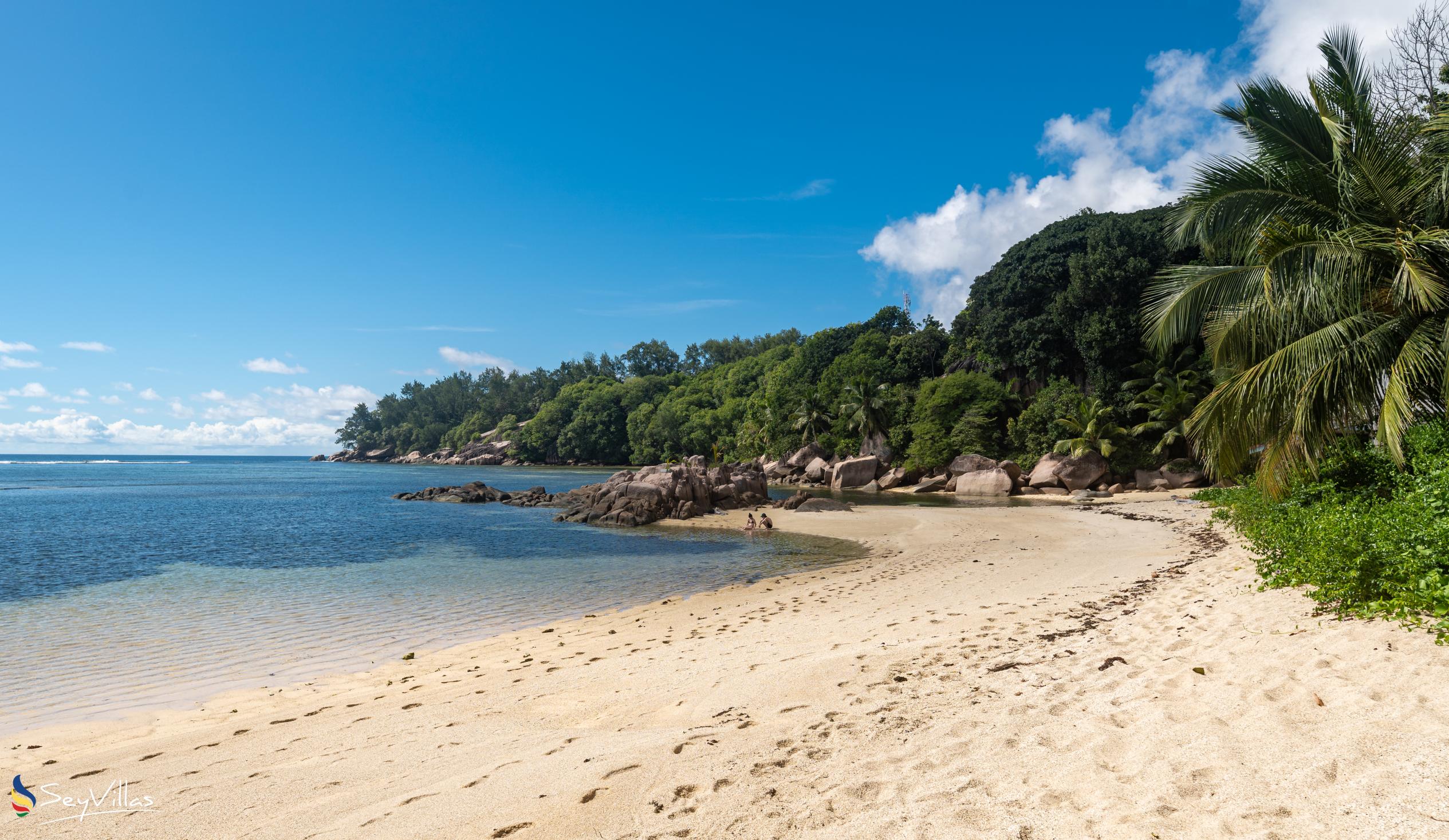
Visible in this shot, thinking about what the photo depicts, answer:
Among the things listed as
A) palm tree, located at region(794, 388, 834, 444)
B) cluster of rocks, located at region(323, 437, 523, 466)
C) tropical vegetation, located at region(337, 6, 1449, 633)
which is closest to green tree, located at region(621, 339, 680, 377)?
cluster of rocks, located at region(323, 437, 523, 466)

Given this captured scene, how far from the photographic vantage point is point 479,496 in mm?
45625

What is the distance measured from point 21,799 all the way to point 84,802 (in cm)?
66

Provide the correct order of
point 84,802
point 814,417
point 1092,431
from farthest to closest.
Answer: point 814,417, point 1092,431, point 84,802

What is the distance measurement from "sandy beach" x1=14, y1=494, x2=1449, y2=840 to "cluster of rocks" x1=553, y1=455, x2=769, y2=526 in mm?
20305

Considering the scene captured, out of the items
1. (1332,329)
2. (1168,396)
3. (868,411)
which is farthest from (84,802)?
(868,411)

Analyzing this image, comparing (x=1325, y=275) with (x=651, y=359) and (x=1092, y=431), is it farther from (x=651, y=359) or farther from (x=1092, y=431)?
(x=651, y=359)

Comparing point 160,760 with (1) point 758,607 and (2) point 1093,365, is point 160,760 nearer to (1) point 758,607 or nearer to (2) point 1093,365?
(1) point 758,607

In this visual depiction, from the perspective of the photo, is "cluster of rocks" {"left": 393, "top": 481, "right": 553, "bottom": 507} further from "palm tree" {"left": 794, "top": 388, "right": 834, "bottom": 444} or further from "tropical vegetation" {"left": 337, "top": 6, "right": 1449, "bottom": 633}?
"tropical vegetation" {"left": 337, "top": 6, "right": 1449, "bottom": 633}

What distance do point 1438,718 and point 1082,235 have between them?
1828 inches

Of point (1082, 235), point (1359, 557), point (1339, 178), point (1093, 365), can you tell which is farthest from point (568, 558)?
point (1082, 235)

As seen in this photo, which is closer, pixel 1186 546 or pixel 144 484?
pixel 1186 546

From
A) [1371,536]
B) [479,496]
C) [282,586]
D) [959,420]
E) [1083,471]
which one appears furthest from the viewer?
[959,420]

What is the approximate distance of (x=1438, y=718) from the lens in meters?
4.07

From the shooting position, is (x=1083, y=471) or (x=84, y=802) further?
(x=1083, y=471)
